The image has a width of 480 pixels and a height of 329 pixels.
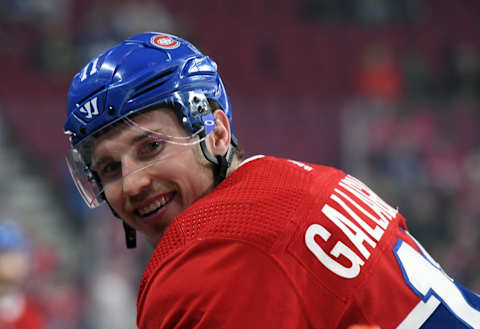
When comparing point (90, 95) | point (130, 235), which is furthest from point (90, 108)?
point (130, 235)

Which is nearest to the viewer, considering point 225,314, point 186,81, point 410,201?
point 225,314

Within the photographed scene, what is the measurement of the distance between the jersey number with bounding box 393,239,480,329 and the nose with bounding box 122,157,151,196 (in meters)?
0.60

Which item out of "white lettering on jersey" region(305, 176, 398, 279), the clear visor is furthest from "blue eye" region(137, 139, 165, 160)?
"white lettering on jersey" region(305, 176, 398, 279)

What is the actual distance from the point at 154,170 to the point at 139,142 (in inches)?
3.0

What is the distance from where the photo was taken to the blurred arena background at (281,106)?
6867 mm

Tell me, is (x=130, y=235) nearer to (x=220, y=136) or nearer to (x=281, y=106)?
(x=220, y=136)

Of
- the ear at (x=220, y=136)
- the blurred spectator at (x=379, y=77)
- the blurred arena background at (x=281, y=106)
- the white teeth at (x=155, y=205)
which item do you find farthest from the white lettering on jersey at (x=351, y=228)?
the blurred spectator at (x=379, y=77)

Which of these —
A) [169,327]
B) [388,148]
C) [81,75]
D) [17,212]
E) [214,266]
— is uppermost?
[81,75]

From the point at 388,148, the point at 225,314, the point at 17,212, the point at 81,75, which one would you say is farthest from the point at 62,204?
the point at 225,314

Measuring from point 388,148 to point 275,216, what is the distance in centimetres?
640

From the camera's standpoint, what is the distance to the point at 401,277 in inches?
60.0

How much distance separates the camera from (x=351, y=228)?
1524 millimetres

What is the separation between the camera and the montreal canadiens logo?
5.94 ft

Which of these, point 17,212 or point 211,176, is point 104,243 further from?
point 211,176
